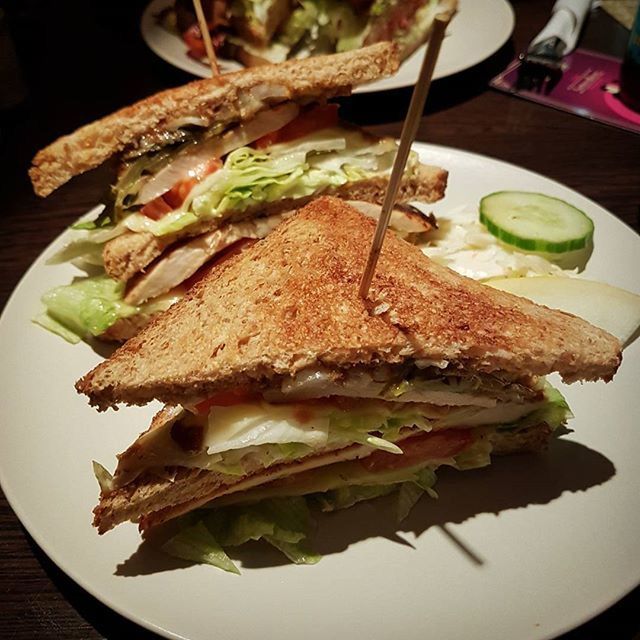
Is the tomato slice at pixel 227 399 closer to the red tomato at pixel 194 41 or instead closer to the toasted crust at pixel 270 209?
the toasted crust at pixel 270 209

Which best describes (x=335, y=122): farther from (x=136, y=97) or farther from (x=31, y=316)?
(x=136, y=97)

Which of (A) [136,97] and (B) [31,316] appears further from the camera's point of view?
(A) [136,97]

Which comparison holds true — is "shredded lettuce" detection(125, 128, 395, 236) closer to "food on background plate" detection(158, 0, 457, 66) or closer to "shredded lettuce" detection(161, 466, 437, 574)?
"shredded lettuce" detection(161, 466, 437, 574)

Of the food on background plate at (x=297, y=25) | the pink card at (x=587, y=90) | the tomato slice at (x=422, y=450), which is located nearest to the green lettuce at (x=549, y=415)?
the tomato slice at (x=422, y=450)

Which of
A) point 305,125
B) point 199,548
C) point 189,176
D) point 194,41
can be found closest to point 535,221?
point 305,125

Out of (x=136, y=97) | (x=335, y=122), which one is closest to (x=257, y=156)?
(x=335, y=122)
